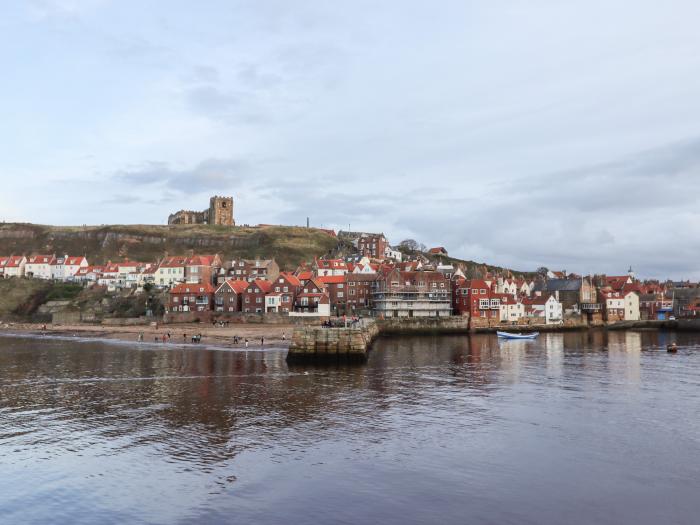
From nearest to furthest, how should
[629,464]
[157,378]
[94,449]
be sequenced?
[629,464] → [94,449] → [157,378]

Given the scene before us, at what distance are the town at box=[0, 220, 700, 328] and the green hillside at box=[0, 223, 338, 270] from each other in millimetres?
38529

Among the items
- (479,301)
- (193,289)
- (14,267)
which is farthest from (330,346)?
(14,267)

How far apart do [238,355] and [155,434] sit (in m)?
32.4

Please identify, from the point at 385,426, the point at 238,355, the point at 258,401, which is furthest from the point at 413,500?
the point at 238,355

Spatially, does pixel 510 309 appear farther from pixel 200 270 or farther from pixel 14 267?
pixel 14 267

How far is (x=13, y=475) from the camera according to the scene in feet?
66.5

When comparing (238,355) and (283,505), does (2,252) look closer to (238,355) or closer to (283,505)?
(238,355)

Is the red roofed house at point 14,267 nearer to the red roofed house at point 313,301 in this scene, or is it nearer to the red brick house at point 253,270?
the red brick house at point 253,270

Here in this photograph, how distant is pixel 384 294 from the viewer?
97.7 metres

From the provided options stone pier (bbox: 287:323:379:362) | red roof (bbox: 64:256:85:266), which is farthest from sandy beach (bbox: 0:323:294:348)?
red roof (bbox: 64:256:85:266)

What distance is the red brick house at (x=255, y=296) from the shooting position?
101 meters

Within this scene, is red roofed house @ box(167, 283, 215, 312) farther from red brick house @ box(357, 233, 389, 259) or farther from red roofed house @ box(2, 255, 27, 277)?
red roofed house @ box(2, 255, 27, 277)

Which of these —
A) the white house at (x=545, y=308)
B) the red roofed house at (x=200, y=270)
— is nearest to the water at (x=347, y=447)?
the white house at (x=545, y=308)

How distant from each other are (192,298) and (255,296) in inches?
503
